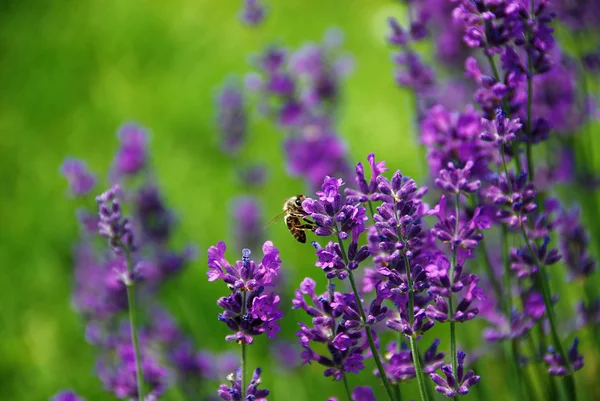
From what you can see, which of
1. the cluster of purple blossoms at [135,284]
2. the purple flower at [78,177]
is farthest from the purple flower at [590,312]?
the purple flower at [78,177]

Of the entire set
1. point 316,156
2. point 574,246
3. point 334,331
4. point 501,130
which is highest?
point 316,156

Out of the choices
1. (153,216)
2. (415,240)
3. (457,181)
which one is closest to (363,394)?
(415,240)

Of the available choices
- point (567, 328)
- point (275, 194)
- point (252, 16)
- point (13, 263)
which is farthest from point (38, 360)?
point (567, 328)

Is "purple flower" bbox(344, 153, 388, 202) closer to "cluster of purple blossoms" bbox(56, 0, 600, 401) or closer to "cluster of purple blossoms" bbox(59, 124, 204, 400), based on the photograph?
"cluster of purple blossoms" bbox(56, 0, 600, 401)

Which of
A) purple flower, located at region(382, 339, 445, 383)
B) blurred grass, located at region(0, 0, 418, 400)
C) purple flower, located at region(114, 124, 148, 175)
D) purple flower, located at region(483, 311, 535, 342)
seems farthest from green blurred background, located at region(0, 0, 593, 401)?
purple flower, located at region(382, 339, 445, 383)

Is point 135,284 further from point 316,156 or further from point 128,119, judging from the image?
point 128,119
